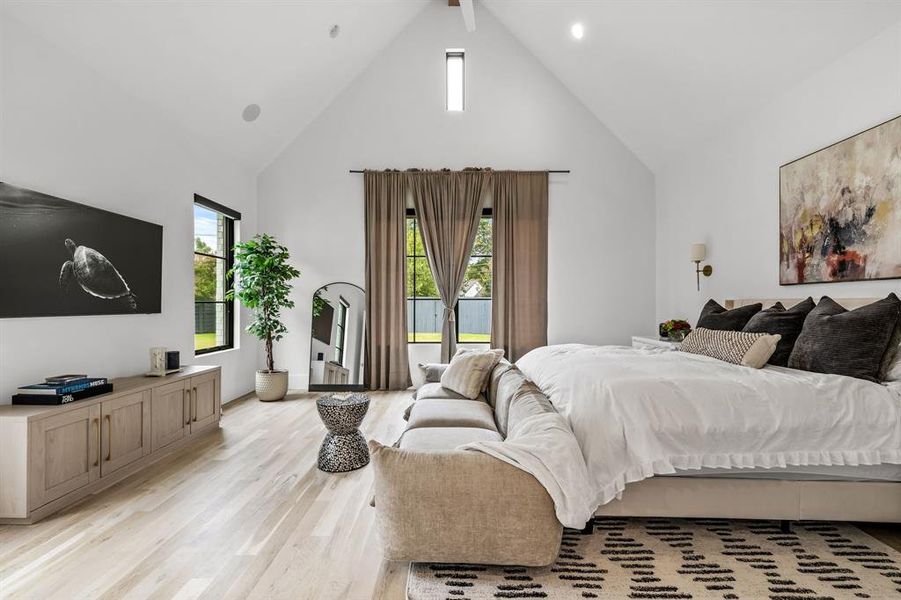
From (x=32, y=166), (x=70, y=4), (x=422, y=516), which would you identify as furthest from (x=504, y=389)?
(x=70, y=4)

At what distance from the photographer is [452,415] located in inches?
116

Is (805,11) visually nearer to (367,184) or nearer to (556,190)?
(556,190)

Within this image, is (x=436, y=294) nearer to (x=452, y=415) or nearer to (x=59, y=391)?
(x=452, y=415)

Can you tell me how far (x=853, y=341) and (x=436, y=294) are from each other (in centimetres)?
433

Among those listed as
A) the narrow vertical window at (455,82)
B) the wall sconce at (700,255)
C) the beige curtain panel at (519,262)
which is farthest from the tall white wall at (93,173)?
the wall sconce at (700,255)

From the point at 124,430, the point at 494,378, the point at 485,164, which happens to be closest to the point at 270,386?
the point at 124,430

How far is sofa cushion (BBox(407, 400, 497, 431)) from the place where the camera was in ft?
9.39

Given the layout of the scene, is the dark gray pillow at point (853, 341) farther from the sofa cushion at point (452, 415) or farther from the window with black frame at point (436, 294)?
the window with black frame at point (436, 294)

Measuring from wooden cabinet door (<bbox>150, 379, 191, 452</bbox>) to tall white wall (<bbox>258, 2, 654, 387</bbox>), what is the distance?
2.41 meters

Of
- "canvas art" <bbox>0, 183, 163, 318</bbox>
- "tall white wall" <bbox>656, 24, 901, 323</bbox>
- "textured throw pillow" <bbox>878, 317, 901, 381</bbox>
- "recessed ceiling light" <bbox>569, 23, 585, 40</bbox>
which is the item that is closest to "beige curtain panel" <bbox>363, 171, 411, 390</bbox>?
"recessed ceiling light" <bbox>569, 23, 585, 40</bbox>

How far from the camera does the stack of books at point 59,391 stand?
2.66 m

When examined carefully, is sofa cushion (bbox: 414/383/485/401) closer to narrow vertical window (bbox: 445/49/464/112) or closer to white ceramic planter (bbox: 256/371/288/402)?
white ceramic planter (bbox: 256/371/288/402)

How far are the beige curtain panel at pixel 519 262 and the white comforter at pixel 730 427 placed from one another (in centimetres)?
372

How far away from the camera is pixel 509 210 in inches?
239
